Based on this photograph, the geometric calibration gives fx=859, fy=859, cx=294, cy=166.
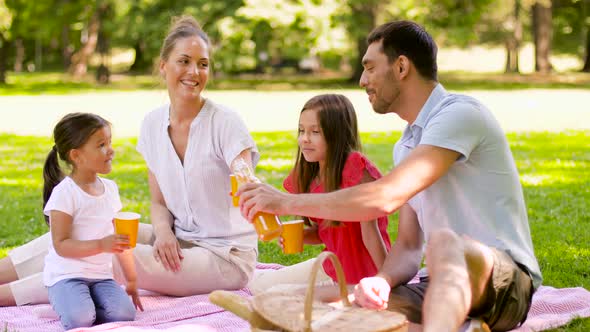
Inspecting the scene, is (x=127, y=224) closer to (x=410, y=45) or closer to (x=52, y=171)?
(x=52, y=171)

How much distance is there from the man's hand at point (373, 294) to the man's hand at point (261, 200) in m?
0.45

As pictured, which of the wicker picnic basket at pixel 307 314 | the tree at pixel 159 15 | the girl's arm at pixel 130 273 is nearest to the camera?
the wicker picnic basket at pixel 307 314

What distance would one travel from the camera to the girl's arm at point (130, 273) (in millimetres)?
4773

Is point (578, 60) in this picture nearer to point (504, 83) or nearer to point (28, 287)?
point (504, 83)

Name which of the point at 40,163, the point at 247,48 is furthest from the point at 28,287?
the point at 247,48

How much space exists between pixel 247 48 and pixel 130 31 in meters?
4.30

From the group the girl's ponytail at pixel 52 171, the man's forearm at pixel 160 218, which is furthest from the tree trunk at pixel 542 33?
the girl's ponytail at pixel 52 171

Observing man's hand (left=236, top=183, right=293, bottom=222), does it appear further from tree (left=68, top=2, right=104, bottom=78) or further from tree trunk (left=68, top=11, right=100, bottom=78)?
tree trunk (left=68, top=11, right=100, bottom=78)

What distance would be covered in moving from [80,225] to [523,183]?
20.8 ft

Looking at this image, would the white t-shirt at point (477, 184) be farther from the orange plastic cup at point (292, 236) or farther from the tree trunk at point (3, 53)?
the tree trunk at point (3, 53)

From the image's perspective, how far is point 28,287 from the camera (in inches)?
198

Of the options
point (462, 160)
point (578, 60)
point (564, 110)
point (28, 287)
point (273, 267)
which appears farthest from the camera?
point (578, 60)

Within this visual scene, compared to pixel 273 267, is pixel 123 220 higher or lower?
higher

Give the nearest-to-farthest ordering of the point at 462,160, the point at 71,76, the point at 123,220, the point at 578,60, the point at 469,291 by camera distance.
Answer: the point at 469,291, the point at 462,160, the point at 123,220, the point at 71,76, the point at 578,60
